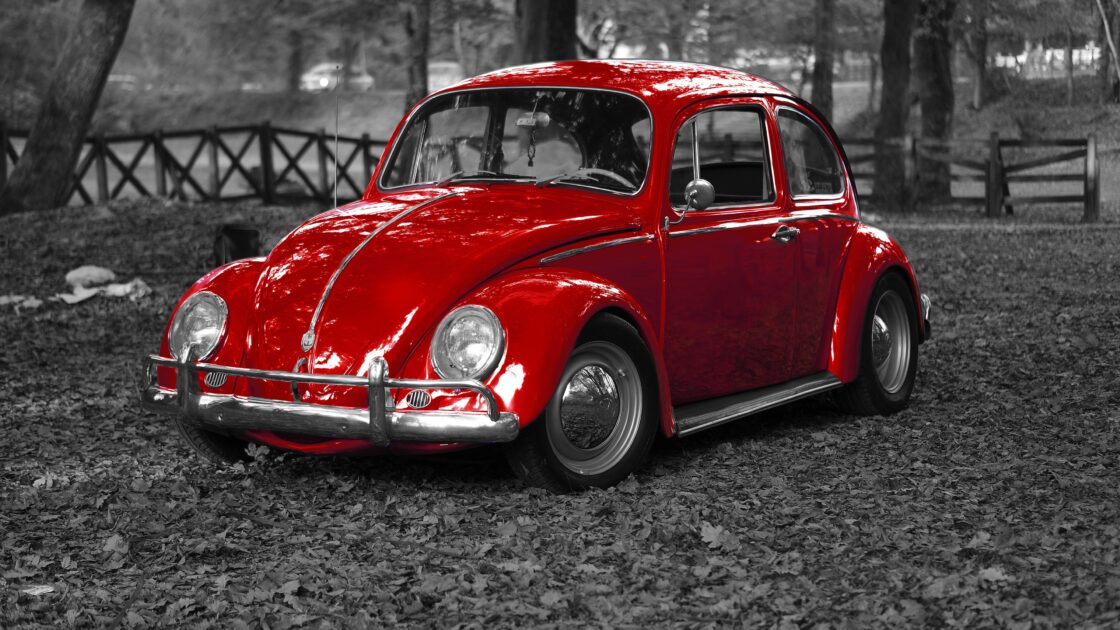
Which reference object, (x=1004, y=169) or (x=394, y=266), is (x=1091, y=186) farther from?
(x=394, y=266)

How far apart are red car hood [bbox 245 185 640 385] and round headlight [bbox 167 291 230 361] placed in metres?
0.20

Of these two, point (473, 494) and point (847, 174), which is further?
point (847, 174)

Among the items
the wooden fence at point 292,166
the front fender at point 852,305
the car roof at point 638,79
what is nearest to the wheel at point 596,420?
the car roof at point 638,79

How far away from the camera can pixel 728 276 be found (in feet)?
19.9

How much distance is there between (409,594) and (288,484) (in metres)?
1.52

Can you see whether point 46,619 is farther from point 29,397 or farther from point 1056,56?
point 1056,56

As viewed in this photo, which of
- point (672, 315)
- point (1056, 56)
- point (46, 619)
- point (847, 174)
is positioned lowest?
point (46, 619)

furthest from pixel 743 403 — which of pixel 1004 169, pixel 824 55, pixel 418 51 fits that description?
pixel 824 55

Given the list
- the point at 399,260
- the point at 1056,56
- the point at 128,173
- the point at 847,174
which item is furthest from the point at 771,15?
the point at 399,260

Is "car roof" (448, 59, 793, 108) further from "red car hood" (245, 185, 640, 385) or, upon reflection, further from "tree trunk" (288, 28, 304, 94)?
"tree trunk" (288, 28, 304, 94)

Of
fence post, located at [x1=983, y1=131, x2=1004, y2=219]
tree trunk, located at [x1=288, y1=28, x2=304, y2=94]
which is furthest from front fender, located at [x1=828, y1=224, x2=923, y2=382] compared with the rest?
tree trunk, located at [x1=288, y1=28, x2=304, y2=94]

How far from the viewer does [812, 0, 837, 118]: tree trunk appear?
26.1 meters

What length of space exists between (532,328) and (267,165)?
17.6 meters

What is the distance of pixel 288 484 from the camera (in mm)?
5535
